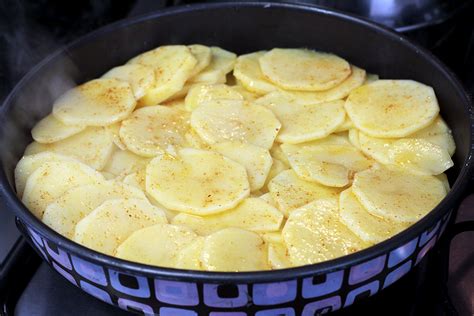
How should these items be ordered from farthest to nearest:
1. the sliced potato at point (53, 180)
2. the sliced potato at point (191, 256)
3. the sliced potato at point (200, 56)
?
the sliced potato at point (200, 56) < the sliced potato at point (53, 180) < the sliced potato at point (191, 256)

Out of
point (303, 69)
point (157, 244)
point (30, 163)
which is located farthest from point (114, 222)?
point (303, 69)

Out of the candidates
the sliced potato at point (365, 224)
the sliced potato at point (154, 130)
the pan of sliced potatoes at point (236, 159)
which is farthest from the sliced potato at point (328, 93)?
the sliced potato at point (365, 224)

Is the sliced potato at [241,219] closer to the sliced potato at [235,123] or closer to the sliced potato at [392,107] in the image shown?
the sliced potato at [235,123]

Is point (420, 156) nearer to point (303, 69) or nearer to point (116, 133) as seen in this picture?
point (303, 69)

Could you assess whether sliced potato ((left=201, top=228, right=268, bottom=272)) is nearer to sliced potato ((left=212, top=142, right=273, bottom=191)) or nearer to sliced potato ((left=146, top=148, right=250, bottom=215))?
sliced potato ((left=146, top=148, right=250, bottom=215))

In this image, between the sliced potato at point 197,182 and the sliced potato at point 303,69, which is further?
the sliced potato at point 303,69
